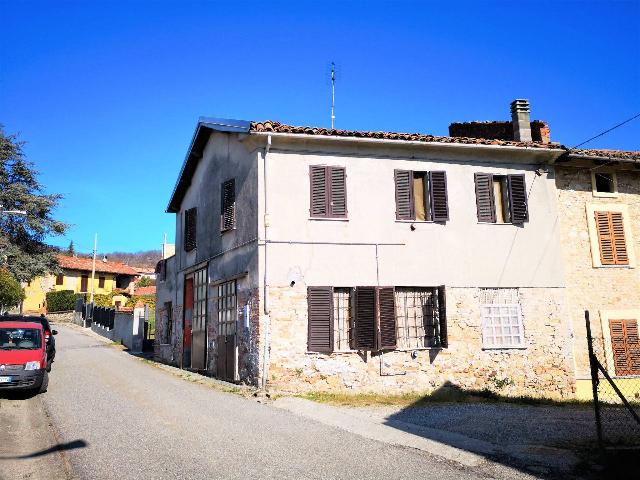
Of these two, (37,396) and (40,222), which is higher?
(40,222)

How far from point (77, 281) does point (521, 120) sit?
51.1 metres

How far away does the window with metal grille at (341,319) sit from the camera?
45.0ft

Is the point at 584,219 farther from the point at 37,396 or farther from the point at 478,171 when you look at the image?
the point at 37,396

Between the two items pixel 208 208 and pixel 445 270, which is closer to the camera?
pixel 445 270

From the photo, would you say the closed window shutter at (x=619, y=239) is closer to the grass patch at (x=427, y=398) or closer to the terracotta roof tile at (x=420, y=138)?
the terracotta roof tile at (x=420, y=138)

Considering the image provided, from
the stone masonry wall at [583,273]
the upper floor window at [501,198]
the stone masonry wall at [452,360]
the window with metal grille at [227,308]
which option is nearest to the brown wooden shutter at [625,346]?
the stone masonry wall at [583,273]

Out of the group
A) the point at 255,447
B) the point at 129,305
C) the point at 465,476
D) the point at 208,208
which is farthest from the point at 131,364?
the point at 129,305

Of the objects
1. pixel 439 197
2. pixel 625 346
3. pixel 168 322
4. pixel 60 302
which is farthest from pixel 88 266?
pixel 625 346

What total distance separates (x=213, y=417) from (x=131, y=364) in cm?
1135

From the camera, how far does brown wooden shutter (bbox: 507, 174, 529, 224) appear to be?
1549 centimetres

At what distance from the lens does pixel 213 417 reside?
9820mm

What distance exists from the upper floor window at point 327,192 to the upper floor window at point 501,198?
162 inches

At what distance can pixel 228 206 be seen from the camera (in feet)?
52.1

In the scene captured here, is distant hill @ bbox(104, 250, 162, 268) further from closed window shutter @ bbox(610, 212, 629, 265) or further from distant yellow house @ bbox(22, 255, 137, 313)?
closed window shutter @ bbox(610, 212, 629, 265)
